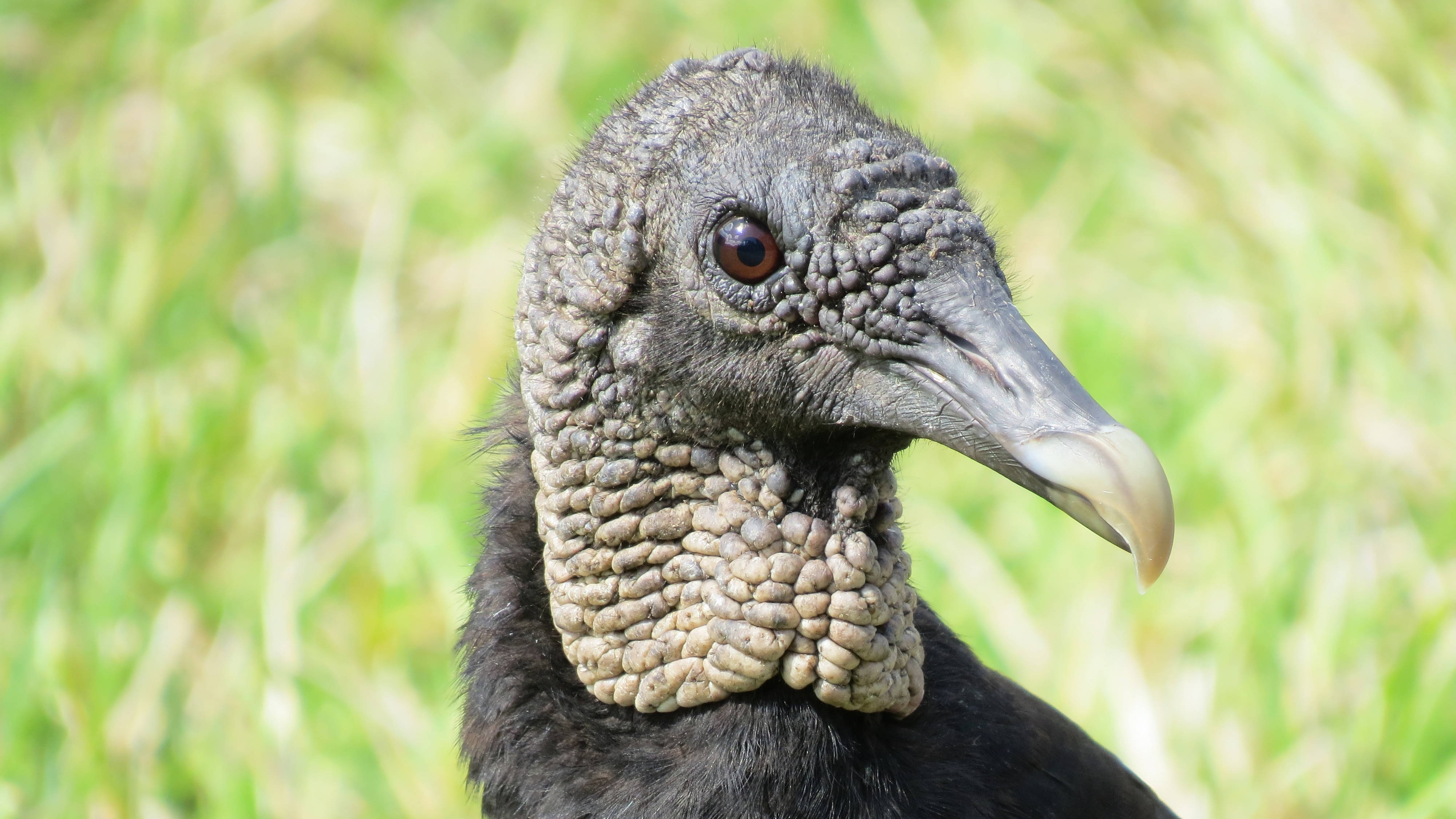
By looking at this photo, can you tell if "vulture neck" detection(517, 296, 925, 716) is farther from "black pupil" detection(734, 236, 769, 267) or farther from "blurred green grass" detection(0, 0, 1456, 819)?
"blurred green grass" detection(0, 0, 1456, 819)

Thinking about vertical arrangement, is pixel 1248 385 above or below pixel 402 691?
above

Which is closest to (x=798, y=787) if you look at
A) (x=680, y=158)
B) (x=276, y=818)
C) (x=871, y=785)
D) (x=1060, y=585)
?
(x=871, y=785)

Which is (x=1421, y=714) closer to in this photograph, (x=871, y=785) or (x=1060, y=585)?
(x=1060, y=585)

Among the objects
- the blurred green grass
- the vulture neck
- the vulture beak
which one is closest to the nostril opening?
the vulture beak

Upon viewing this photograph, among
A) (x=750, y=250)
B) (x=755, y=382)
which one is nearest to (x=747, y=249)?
(x=750, y=250)

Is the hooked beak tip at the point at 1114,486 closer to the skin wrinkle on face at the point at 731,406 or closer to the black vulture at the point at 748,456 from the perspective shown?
the black vulture at the point at 748,456

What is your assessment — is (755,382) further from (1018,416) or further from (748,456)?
(1018,416)
